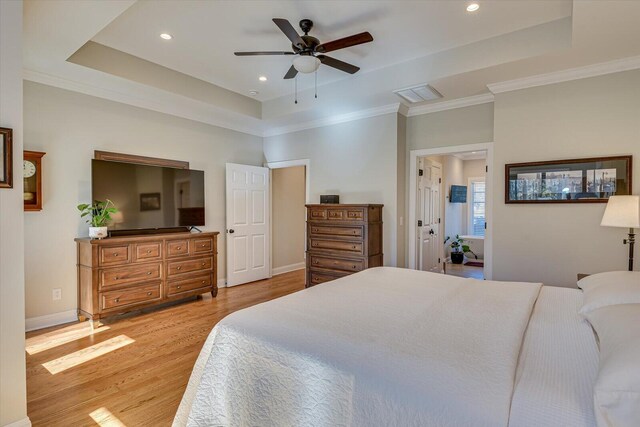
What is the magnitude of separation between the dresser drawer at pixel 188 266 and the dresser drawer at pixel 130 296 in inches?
9.7

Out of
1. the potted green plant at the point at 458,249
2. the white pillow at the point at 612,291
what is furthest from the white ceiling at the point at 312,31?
the potted green plant at the point at 458,249

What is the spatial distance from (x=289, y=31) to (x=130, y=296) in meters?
3.30

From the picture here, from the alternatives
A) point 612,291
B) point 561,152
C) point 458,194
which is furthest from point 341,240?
point 458,194

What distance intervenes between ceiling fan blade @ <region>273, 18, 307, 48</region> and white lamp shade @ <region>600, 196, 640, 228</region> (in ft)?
9.68

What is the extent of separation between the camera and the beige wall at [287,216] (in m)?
6.41

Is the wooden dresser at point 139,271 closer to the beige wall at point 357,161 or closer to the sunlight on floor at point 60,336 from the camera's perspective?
the sunlight on floor at point 60,336

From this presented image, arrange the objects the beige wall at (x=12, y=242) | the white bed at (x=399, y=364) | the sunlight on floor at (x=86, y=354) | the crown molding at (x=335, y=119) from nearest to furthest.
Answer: the white bed at (x=399, y=364)
the beige wall at (x=12, y=242)
the sunlight on floor at (x=86, y=354)
the crown molding at (x=335, y=119)

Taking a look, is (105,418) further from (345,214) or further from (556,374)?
(345,214)

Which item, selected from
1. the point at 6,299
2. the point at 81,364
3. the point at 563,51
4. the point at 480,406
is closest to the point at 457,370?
the point at 480,406

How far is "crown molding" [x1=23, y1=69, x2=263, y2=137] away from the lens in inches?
139

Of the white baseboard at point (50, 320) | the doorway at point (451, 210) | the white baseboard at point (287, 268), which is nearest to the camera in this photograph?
the white baseboard at point (50, 320)

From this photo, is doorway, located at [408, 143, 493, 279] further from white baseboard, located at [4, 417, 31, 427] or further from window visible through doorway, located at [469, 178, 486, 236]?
white baseboard, located at [4, 417, 31, 427]

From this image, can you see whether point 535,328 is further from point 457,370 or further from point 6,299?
point 6,299

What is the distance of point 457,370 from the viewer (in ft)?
3.70
